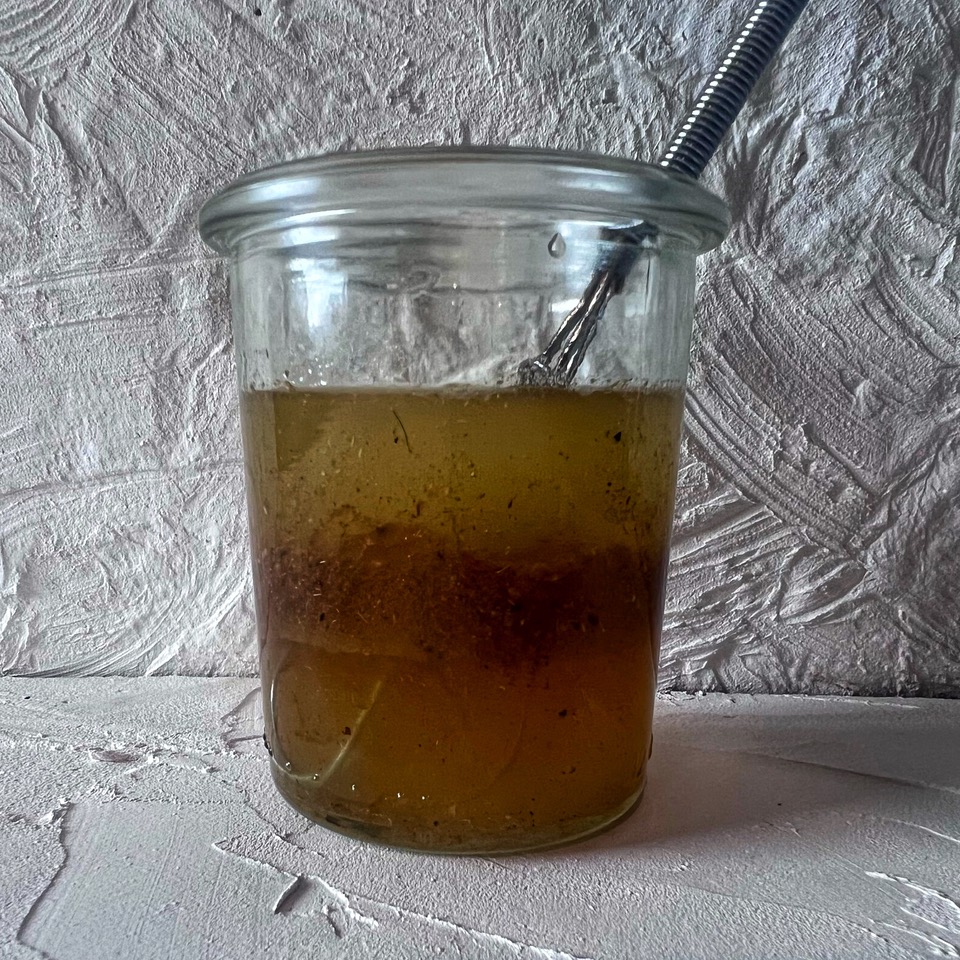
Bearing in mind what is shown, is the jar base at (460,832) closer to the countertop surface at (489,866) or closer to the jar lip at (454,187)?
the countertop surface at (489,866)

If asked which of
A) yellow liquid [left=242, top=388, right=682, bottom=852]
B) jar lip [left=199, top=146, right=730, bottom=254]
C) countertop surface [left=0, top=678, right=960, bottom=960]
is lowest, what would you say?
countertop surface [left=0, top=678, right=960, bottom=960]

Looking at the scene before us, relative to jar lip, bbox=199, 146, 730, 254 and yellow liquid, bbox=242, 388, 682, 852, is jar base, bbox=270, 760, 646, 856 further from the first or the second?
jar lip, bbox=199, 146, 730, 254

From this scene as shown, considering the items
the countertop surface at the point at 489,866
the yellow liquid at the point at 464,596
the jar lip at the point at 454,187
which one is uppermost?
the jar lip at the point at 454,187

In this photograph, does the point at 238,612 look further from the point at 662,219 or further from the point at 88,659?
the point at 662,219

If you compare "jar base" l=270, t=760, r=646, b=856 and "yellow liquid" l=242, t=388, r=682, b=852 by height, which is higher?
"yellow liquid" l=242, t=388, r=682, b=852

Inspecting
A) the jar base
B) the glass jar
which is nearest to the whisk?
the glass jar

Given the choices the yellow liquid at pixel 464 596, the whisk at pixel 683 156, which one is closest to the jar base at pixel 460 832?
the yellow liquid at pixel 464 596
